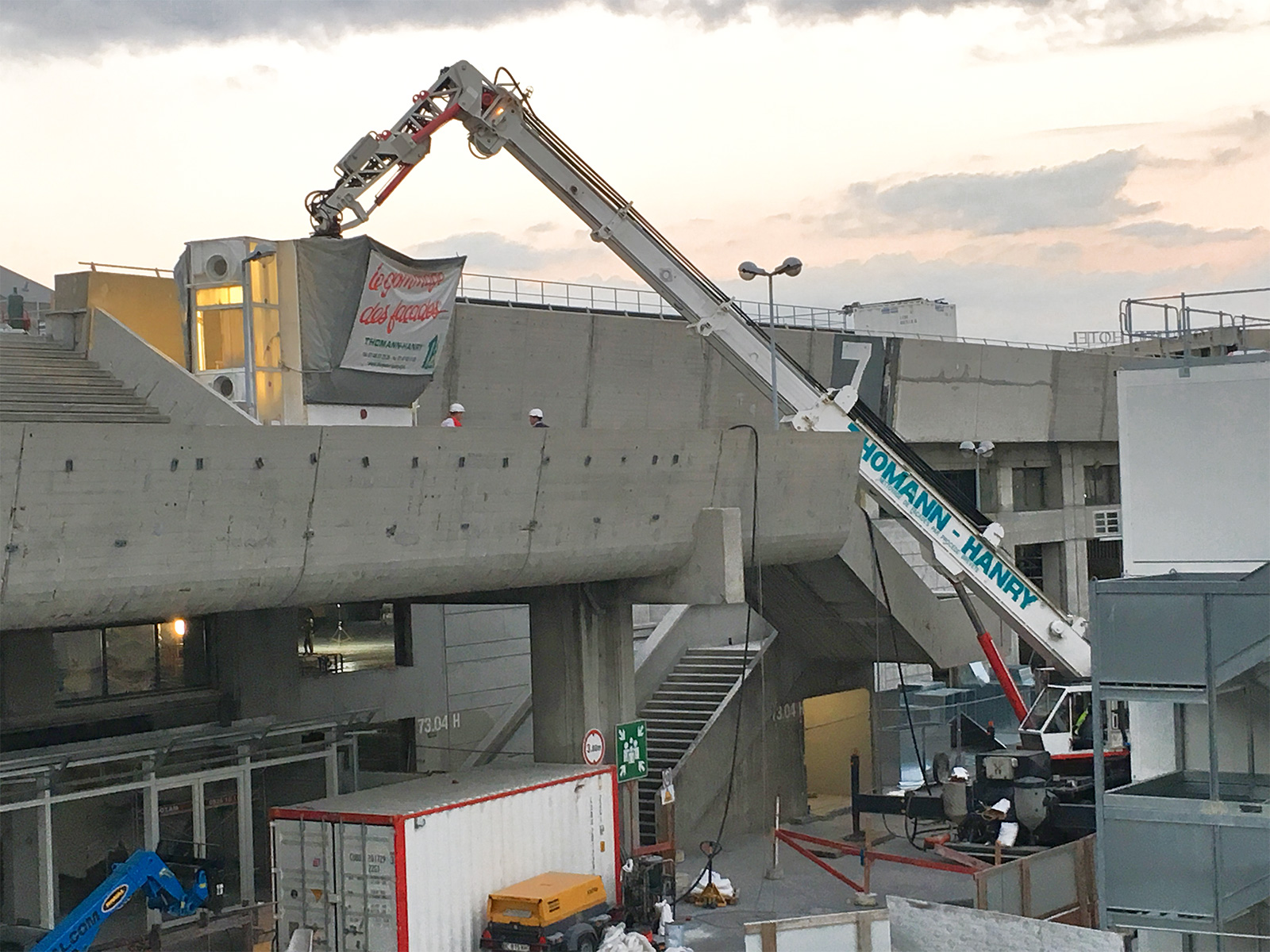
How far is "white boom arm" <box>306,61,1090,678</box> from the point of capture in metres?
25.6

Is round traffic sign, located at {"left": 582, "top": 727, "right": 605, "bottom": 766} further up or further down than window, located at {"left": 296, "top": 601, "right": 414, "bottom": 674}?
further down

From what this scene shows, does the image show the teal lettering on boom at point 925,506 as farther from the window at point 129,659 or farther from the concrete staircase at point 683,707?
the window at point 129,659

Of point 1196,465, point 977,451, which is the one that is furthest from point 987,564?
point 977,451

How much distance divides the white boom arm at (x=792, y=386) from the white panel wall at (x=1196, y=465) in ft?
27.4

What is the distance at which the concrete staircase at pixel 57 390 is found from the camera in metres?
21.0

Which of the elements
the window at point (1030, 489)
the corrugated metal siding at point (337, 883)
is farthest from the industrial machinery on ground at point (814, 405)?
the window at point (1030, 489)

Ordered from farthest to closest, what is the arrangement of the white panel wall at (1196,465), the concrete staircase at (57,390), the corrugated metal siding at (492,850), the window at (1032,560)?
the window at (1032,560), the concrete staircase at (57,390), the corrugated metal siding at (492,850), the white panel wall at (1196,465)

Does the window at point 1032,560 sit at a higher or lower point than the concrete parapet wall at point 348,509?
lower

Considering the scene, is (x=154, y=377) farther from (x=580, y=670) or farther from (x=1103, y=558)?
(x=1103, y=558)

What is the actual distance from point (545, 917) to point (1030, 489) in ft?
116

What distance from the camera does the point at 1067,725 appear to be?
28.0m

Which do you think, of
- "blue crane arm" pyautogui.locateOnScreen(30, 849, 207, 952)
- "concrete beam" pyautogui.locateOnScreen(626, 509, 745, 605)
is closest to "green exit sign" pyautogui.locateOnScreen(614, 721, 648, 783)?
"concrete beam" pyautogui.locateOnScreen(626, 509, 745, 605)

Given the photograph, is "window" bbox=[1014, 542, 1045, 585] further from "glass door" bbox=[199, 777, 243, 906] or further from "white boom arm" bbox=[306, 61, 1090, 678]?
"glass door" bbox=[199, 777, 243, 906]

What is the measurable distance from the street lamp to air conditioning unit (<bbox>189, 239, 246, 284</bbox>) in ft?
89.2
